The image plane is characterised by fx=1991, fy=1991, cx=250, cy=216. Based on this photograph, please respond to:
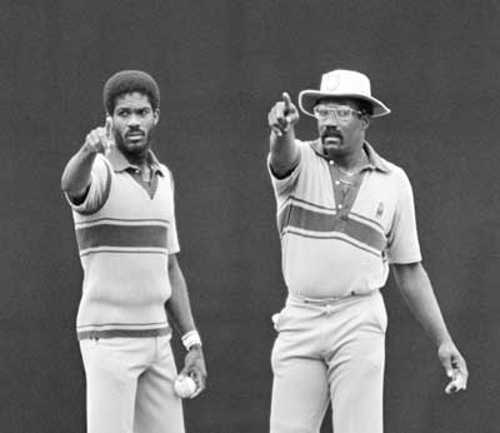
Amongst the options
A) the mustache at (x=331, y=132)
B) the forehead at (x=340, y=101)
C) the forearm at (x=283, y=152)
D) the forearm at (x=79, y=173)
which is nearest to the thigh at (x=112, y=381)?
the forearm at (x=79, y=173)

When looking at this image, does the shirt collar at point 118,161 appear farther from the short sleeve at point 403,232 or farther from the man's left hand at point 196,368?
the short sleeve at point 403,232

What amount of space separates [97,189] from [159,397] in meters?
0.74

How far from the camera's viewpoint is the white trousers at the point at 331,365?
6672 mm

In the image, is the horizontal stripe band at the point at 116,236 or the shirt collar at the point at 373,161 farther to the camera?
the shirt collar at the point at 373,161

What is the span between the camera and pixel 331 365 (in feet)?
22.0

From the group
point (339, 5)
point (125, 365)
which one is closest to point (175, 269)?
point (125, 365)

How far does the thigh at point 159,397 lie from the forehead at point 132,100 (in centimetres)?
77

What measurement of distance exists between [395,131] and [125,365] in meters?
1.94

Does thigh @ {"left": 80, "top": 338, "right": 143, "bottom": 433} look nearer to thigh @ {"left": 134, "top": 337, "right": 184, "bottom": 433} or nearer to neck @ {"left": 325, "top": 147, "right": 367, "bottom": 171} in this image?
thigh @ {"left": 134, "top": 337, "right": 184, "bottom": 433}

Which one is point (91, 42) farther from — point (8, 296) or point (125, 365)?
point (125, 365)

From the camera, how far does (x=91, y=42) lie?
768cm

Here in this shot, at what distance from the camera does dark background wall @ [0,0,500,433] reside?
7.67 metres

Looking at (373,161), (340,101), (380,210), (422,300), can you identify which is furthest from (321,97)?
(422,300)

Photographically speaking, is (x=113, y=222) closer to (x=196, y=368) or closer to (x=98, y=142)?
(x=98, y=142)
